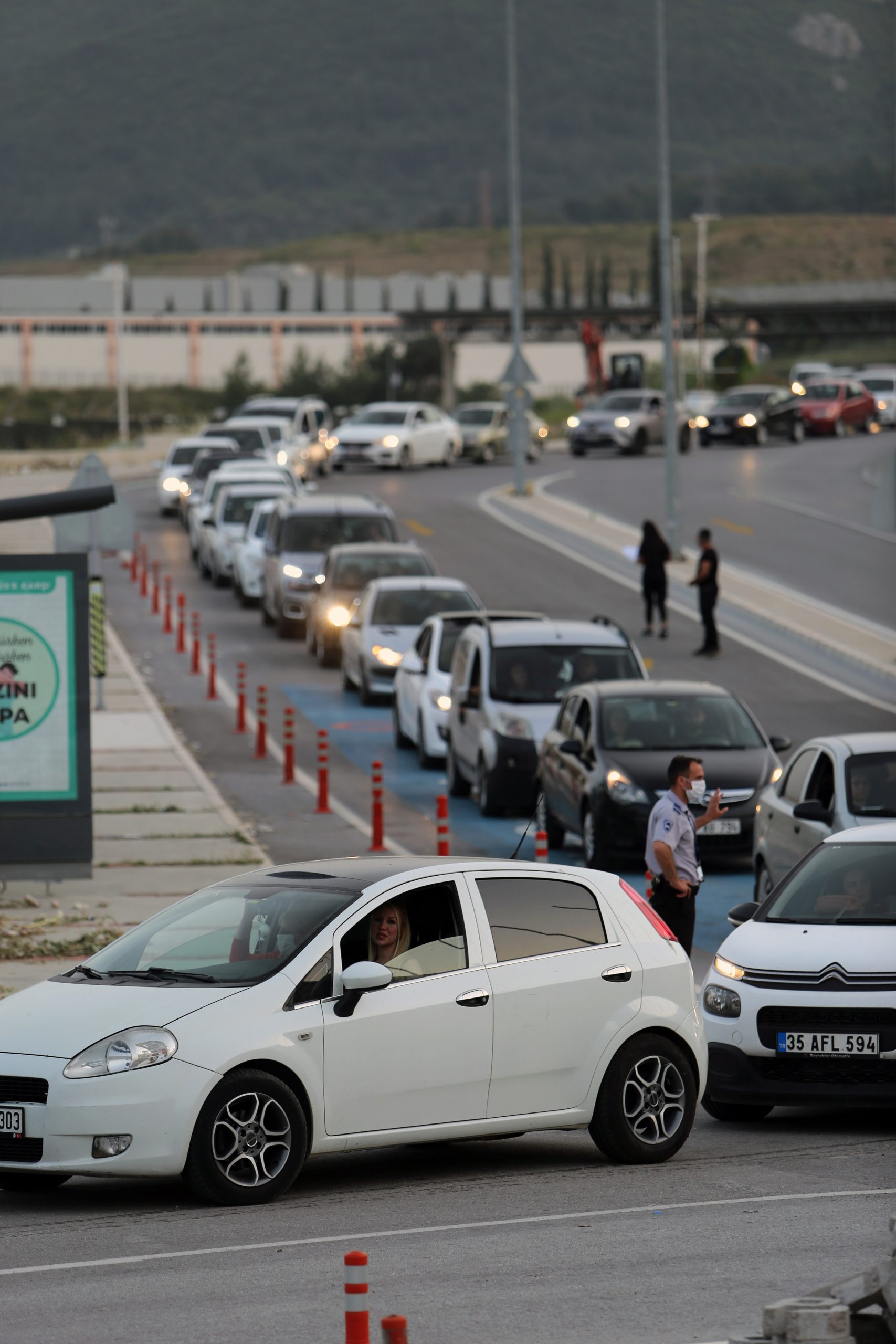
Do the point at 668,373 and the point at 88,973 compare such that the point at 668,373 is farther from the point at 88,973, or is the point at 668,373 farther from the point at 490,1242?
the point at 490,1242

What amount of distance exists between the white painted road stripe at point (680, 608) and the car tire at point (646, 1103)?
17450mm

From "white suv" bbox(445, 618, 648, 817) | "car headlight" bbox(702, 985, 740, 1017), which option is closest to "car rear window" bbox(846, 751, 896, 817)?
"car headlight" bbox(702, 985, 740, 1017)

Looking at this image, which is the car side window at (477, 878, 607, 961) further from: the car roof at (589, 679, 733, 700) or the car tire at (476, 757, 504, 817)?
the car tire at (476, 757, 504, 817)

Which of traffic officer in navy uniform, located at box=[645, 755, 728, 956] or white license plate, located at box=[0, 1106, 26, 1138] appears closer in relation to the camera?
white license plate, located at box=[0, 1106, 26, 1138]

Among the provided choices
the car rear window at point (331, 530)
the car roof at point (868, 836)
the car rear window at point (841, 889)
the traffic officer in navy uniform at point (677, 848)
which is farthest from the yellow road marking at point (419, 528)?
the car rear window at point (841, 889)

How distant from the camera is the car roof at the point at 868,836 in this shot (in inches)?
446

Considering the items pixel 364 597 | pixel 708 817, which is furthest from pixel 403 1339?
pixel 364 597

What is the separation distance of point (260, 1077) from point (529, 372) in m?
40.9

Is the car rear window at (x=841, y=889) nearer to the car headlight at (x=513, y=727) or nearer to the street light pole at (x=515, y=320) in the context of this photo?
the car headlight at (x=513, y=727)

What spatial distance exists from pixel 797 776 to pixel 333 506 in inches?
767

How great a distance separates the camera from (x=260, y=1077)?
27.3 ft

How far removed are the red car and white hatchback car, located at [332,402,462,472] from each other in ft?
39.7

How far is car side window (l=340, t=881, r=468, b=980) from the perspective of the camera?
8875 millimetres

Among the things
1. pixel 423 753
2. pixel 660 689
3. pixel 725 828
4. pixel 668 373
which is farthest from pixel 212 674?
pixel 668 373
